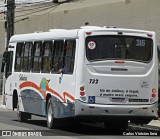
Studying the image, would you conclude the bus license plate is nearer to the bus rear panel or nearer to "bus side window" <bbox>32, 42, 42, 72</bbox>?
the bus rear panel

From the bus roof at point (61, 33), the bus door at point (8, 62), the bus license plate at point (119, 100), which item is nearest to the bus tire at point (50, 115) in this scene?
the bus roof at point (61, 33)

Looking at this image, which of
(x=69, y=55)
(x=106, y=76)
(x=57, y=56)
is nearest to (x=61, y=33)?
(x=57, y=56)

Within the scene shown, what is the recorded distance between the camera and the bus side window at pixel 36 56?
22438 millimetres

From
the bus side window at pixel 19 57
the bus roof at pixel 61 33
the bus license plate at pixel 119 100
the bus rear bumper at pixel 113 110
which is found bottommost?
the bus rear bumper at pixel 113 110

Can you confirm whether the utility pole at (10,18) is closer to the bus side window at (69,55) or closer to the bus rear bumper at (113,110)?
the bus side window at (69,55)

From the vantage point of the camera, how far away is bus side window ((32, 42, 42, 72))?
2244 centimetres

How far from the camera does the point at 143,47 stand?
1983 centimetres

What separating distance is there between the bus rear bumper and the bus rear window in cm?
135

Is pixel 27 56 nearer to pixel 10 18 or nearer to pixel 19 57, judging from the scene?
pixel 19 57

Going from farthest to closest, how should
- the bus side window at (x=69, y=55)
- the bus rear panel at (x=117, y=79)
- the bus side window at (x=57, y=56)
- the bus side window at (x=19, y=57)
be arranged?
1. the bus side window at (x=19, y=57)
2. the bus side window at (x=57, y=56)
3. the bus side window at (x=69, y=55)
4. the bus rear panel at (x=117, y=79)

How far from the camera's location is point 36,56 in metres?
22.7

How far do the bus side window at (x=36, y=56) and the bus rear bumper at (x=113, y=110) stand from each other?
12.3ft

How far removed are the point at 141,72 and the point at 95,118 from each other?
191cm

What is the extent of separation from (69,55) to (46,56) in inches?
75.7
